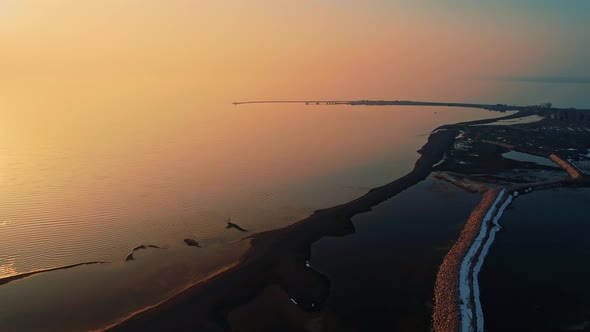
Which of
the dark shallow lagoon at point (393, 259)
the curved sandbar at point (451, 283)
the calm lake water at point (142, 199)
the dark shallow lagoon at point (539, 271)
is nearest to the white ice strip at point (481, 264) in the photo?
the dark shallow lagoon at point (539, 271)

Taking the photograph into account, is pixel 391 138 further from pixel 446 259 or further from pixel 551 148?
pixel 446 259

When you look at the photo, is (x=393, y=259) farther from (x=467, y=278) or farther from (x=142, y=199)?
(x=142, y=199)

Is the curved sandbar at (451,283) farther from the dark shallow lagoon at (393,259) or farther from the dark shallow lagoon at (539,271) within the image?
the dark shallow lagoon at (539,271)

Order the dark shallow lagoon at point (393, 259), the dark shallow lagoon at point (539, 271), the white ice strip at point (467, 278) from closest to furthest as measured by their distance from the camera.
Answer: the white ice strip at point (467, 278)
the dark shallow lagoon at point (539, 271)
the dark shallow lagoon at point (393, 259)


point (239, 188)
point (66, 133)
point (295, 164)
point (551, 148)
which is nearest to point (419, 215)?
point (239, 188)

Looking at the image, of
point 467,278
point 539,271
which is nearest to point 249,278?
point 467,278

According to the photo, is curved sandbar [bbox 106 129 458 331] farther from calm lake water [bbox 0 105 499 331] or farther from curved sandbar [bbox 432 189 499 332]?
curved sandbar [bbox 432 189 499 332]

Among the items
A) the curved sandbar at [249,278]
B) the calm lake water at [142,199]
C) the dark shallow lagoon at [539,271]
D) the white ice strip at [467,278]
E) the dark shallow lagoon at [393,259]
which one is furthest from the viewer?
the calm lake water at [142,199]
